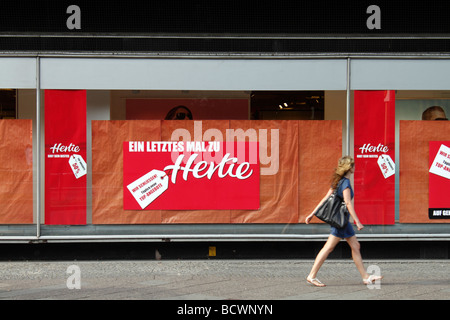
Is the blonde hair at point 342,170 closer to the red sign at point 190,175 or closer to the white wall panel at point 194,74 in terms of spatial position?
the red sign at point 190,175

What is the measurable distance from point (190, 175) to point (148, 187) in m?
0.78

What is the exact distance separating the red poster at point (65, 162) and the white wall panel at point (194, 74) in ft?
1.06

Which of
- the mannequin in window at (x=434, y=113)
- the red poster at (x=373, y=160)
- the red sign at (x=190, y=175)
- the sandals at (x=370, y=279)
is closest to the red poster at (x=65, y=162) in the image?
the red sign at (x=190, y=175)

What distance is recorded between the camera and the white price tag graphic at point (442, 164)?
1092 cm

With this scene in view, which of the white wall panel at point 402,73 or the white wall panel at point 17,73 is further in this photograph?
the white wall panel at point 402,73

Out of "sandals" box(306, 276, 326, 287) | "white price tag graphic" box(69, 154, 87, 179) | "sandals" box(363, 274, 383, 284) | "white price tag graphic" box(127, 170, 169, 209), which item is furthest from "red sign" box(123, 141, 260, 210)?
"sandals" box(363, 274, 383, 284)

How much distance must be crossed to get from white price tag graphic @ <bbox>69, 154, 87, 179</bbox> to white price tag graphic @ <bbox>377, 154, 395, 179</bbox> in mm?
5266

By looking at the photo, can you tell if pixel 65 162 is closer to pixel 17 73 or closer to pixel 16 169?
pixel 16 169

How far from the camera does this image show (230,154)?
431 inches

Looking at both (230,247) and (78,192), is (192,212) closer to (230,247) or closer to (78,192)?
(230,247)

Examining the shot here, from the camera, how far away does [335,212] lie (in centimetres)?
820

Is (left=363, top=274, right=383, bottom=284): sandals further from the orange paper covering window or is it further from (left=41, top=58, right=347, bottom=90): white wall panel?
the orange paper covering window

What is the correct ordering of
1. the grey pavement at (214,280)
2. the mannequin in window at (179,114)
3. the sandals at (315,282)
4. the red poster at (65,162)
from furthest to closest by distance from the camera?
the mannequin in window at (179,114), the red poster at (65,162), the sandals at (315,282), the grey pavement at (214,280)

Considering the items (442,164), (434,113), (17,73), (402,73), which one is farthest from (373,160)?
(17,73)
